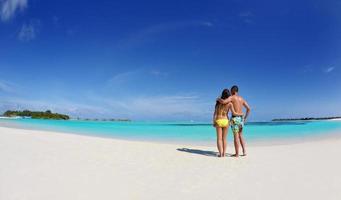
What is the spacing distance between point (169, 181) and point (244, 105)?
4264 millimetres

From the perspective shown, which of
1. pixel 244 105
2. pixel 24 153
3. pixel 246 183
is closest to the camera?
pixel 246 183

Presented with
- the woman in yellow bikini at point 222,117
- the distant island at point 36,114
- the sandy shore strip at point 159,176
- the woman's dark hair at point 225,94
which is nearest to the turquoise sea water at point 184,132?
the woman in yellow bikini at point 222,117

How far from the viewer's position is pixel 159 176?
5012 mm

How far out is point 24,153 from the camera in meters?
6.95

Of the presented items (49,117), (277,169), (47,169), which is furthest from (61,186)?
(49,117)

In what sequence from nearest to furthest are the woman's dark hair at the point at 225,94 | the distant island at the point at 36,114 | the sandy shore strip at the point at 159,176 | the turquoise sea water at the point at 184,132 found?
the sandy shore strip at the point at 159,176
the woman's dark hair at the point at 225,94
the turquoise sea water at the point at 184,132
the distant island at the point at 36,114

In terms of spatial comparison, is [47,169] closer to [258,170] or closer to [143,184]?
[143,184]

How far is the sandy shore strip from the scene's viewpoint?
3957 millimetres

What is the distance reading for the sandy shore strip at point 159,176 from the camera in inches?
156

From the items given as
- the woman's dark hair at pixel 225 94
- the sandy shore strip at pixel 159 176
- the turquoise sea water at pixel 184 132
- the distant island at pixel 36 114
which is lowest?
the sandy shore strip at pixel 159 176

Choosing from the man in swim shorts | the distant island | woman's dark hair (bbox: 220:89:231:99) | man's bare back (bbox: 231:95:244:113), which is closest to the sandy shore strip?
the man in swim shorts

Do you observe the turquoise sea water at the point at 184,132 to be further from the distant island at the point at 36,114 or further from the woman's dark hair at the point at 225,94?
the distant island at the point at 36,114

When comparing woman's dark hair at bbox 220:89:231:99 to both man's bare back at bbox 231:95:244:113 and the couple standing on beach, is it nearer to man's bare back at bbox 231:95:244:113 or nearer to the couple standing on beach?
the couple standing on beach

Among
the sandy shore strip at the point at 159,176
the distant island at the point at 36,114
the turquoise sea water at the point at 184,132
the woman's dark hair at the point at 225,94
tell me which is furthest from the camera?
the distant island at the point at 36,114
